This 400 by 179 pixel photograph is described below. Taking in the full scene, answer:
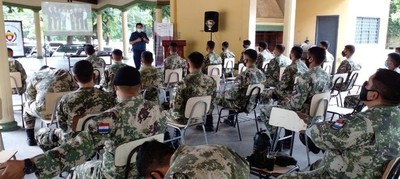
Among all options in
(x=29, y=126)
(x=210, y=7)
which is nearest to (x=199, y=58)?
(x=29, y=126)

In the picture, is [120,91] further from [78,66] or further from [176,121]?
[176,121]

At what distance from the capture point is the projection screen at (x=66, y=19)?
9094 mm

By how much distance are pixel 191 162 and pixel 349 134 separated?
0.93 m

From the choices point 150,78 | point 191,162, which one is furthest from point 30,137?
point 191,162

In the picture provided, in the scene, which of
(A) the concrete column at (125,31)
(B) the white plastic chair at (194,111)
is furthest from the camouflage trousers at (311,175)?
(A) the concrete column at (125,31)

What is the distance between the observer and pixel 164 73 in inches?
209

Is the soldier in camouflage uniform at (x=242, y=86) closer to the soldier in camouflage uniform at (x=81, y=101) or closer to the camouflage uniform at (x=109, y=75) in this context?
the camouflage uniform at (x=109, y=75)

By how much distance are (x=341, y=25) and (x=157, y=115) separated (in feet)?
29.1

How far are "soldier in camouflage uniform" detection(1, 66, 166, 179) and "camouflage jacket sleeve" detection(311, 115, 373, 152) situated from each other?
1002mm

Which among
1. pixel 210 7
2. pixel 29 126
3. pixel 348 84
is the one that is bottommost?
pixel 29 126

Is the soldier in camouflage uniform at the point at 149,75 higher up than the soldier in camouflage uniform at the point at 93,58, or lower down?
lower down

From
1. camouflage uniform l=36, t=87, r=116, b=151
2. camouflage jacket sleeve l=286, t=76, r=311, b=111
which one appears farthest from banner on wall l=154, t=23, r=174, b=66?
camouflage uniform l=36, t=87, r=116, b=151

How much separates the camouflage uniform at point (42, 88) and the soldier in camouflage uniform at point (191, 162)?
101 inches

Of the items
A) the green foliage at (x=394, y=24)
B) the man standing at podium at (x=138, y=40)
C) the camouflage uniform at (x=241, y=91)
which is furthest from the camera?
the green foliage at (x=394, y=24)
